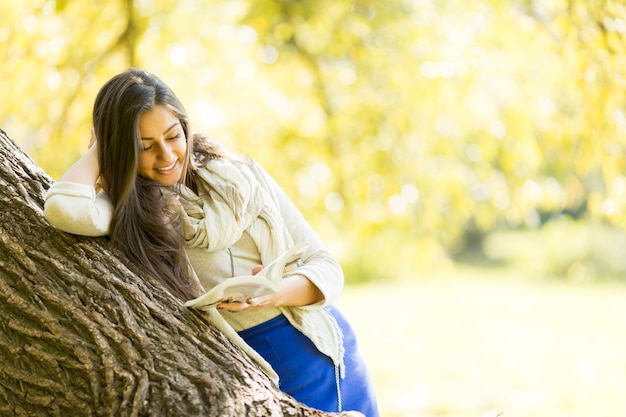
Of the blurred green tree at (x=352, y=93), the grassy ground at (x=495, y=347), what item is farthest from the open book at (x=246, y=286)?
the grassy ground at (x=495, y=347)

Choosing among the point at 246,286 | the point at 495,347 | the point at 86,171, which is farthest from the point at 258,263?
the point at 495,347

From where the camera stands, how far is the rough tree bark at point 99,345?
1487mm

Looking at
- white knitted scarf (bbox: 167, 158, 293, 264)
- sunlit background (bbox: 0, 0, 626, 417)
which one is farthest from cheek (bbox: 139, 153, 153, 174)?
sunlit background (bbox: 0, 0, 626, 417)

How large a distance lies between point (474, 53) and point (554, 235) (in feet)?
24.3

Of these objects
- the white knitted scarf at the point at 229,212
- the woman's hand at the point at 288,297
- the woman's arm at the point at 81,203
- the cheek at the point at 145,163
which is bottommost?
the woman's hand at the point at 288,297

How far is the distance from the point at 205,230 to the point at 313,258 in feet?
1.01

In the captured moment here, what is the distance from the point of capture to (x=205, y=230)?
1887mm

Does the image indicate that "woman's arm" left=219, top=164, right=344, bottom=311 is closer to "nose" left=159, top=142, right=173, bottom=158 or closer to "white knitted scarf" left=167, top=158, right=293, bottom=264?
"white knitted scarf" left=167, top=158, right=293, bottom=264

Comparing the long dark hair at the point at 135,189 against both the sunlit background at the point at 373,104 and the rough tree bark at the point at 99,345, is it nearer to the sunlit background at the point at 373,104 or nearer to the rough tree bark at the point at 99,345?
the rough tree bark at the point at 99,345

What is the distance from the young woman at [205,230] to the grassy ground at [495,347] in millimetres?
3364

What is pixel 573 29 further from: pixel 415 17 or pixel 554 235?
pixel 554 235

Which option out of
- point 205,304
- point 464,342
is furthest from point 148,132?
point 464,342

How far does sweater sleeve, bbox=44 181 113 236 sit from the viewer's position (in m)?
1.67

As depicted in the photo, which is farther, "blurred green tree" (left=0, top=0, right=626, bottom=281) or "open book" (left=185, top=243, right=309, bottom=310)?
"blurred green tree" (left=0, top=0, right=626, bottom=281)
